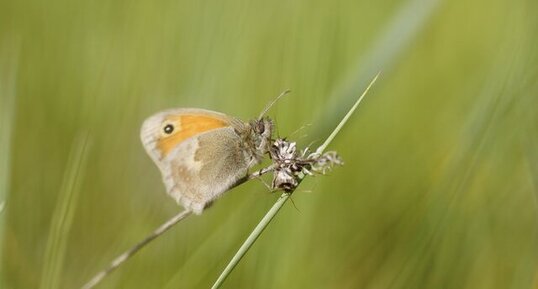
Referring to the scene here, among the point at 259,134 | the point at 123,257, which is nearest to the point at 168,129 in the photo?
the point at 259,134

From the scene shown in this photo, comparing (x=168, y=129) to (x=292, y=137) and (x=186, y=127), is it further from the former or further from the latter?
(x=292, y=137)

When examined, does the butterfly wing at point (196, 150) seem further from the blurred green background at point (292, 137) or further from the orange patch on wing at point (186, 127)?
the blurred green background at point (292, 137)

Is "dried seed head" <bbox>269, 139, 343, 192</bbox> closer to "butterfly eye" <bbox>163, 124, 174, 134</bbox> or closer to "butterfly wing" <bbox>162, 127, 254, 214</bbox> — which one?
"butterfly wing" <bbox>162, 127, 254, 214</bbox>

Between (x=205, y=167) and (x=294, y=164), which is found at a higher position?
(x=294, y=164)

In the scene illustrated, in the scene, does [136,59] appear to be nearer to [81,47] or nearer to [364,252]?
[81,47]

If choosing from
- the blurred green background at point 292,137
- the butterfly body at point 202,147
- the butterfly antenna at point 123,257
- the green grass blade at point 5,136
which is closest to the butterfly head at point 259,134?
the butterfly body at point 202,147

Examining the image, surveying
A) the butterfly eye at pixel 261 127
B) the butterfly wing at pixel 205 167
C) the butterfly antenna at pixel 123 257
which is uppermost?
the butterfly eye at pixel 261 127

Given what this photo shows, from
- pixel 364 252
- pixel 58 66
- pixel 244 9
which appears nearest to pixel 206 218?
pixel 364 252

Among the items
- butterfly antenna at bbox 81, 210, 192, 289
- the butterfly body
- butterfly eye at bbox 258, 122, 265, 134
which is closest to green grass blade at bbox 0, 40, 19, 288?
butterfly antenna at bbox 81, 210, 192, 289
